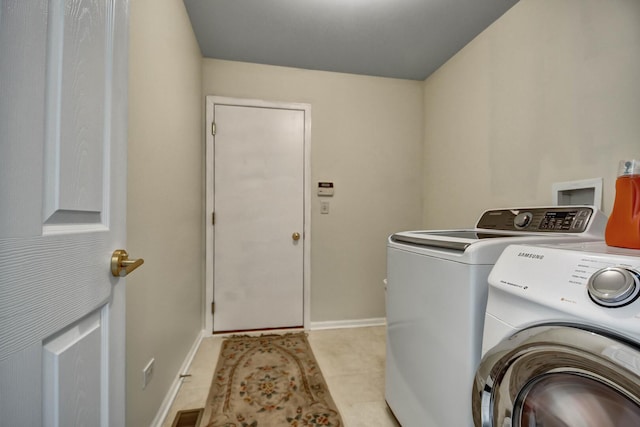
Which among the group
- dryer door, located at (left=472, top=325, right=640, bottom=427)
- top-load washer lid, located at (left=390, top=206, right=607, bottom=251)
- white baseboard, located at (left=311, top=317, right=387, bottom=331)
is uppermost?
top-load washer lid, located at (left=390, top=206, right=607, bottom=251)

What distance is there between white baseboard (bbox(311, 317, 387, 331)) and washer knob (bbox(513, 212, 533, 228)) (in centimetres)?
163

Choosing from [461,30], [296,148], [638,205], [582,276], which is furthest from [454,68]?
[582,276]

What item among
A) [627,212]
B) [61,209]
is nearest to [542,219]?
[627,212]

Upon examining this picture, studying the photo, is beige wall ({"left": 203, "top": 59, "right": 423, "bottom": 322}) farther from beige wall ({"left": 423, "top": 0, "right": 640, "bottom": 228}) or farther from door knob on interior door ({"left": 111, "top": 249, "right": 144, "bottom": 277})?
door knob on interior door ({"left": 111, "top": 249, "right": 144, "bottom": 277})

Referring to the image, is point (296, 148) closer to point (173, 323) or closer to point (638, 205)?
point (173, 323)

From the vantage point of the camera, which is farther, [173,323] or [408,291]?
[173,323]

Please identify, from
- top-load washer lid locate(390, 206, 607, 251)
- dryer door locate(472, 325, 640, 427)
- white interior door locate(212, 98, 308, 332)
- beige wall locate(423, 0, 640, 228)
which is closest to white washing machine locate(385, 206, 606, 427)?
top-load washer lid locate(390, 206, 607, 251)

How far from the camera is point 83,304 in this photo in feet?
1.81

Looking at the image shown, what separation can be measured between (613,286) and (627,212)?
0.60 metres

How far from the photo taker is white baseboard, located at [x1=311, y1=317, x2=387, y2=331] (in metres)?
2.50

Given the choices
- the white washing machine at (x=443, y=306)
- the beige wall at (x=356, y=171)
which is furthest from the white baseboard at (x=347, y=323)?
the white washing machine at (x=443, y=306)

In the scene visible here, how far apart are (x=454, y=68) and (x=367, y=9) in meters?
0.97

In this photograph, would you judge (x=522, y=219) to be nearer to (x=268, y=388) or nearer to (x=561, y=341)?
(x=561, y=341)

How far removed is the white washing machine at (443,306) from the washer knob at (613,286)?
1.01 ft
